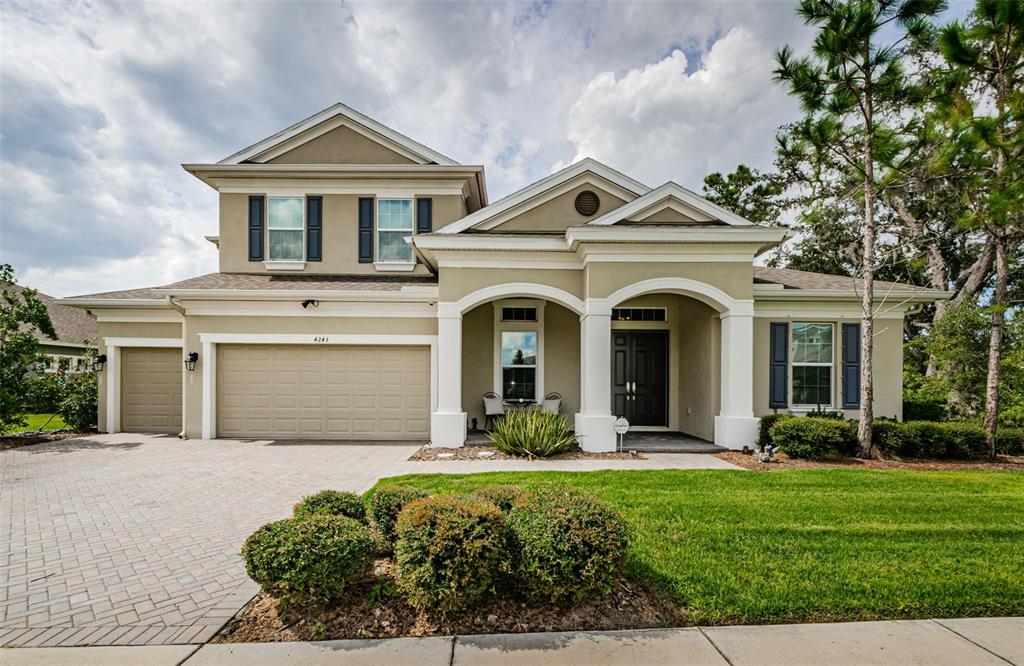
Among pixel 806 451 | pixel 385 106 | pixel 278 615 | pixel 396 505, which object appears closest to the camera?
pixel 278 615

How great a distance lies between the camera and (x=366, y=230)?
1290cm

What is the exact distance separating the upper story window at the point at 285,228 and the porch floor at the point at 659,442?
713cm

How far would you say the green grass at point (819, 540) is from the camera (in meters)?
3.49

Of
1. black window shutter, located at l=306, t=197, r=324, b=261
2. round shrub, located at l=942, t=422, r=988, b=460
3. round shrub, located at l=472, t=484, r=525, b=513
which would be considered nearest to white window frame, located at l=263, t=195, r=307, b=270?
black window shutter, located at l=306, t=197, r=324, b=261

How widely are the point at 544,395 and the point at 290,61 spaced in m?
9.12

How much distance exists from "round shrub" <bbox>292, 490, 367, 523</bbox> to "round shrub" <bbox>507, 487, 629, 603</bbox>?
61.7 inches

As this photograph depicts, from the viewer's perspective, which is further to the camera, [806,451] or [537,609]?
[806,451]

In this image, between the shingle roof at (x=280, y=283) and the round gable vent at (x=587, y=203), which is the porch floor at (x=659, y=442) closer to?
the shingle roof at (x=280, y=283)

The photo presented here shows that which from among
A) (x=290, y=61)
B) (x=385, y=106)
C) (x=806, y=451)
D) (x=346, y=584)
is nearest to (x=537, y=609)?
(x=346, y=584)

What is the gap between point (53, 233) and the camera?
10719 mm

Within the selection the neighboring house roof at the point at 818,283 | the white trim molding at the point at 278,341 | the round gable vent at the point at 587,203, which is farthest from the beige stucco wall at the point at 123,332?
the neighboring house roof at the point at 818,283

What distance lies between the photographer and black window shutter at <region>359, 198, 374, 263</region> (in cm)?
1284

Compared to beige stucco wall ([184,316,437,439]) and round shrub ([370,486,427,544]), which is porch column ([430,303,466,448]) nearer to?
beige stucco wall ([184,316,437,439])

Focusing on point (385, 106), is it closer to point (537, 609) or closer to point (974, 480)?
point (537, 609)
